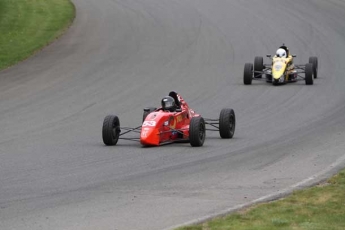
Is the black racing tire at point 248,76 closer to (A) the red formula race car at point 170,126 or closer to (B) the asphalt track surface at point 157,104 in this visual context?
(B) the asphalt track surface at point 157,104

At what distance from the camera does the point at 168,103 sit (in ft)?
66.8

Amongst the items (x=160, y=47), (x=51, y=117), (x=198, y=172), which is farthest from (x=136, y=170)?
(x=160, y=47)

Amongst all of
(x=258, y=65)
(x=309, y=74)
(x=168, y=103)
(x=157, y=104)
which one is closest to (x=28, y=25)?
(x=258, y=65)

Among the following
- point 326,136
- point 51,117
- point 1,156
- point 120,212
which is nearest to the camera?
point 120,212

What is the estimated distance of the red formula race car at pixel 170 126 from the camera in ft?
63.8

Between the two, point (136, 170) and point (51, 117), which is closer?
point (136, 170)

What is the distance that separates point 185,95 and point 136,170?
560 inches

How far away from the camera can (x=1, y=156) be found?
1883 centimetres

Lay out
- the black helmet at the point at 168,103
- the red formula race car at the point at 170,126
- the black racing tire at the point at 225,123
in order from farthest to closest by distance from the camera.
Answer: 1. the black racing tire at the point at 225,123
2. the black helmet at the point at 168,103
3. the red formula race car at the point at 170,126

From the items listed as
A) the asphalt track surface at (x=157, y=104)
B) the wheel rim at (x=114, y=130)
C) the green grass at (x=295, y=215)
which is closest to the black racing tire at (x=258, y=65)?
the asphalt track surface at (x=157, y=104)

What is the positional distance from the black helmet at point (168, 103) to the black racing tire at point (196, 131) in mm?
1095

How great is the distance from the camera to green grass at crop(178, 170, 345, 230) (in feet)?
37.3

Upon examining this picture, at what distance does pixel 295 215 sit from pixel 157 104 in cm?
1713

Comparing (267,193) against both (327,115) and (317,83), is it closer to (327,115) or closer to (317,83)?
(327,115)
